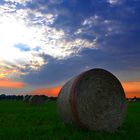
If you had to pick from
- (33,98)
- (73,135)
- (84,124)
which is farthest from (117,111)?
(33,98)

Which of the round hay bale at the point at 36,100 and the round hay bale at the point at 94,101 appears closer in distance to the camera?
the round hay bale at the point at 94,101

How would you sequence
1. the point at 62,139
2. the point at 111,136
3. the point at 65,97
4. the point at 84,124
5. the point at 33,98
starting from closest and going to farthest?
the point at 62,139 → the point at 111,136 → the point at 84,124 → the point at 65,97 → the point at 33,98

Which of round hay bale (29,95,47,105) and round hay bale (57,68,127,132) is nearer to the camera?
round hay bale (57,68,127,132)

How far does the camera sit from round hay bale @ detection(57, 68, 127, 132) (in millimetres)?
12406

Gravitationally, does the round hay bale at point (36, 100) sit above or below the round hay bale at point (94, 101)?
above

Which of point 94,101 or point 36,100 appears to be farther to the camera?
point 36,100

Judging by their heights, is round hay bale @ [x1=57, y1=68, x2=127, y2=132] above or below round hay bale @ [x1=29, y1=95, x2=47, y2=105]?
below

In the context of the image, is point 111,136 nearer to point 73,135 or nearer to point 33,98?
point 73,135

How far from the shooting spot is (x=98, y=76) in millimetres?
13242

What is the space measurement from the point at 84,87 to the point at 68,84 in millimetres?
636

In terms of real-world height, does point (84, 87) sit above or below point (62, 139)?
above

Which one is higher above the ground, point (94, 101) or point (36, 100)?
point (36, 100)

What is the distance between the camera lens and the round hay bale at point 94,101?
12.4 m

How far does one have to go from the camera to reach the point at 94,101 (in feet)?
42.4
